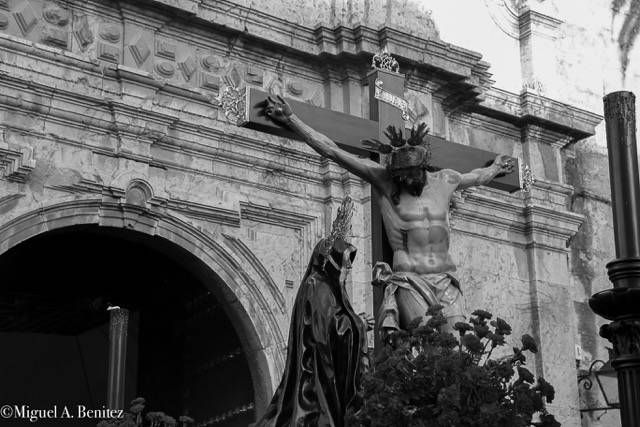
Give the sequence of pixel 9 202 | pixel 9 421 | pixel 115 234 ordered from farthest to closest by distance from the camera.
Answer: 1. pixel 9 421
2. pixel 115 234
3. pixel 9 202

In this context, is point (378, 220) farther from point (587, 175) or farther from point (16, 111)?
point (587, 175)

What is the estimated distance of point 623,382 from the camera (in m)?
4.83

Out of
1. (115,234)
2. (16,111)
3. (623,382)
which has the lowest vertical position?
(623,382)

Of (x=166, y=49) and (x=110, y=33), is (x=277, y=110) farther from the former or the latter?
(x=166, y=49)

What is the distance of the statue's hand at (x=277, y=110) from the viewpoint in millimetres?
7082

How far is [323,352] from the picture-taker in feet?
21.1

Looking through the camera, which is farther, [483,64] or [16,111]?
[483,64]

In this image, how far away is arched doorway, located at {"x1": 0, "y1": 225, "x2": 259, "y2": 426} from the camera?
1151 centimetres

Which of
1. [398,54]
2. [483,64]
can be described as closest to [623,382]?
[398,54]

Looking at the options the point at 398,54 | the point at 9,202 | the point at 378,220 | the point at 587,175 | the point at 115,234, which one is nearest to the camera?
the point at 378,220

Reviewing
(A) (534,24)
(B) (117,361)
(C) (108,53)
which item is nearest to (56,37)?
(C) (108,53)

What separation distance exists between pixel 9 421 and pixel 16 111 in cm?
389

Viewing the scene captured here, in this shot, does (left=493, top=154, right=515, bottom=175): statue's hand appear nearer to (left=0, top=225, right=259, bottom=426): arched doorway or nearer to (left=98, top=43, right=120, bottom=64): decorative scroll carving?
(left=0, top=225, right=259, bottom=426): arched doorway

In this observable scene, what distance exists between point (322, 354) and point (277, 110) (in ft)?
4.77
